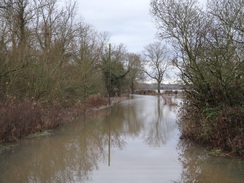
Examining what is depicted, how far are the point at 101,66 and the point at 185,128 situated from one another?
84.7 feet

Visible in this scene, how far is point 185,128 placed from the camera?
941cm

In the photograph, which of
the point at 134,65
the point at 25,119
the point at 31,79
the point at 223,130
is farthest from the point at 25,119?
the point at 134,65

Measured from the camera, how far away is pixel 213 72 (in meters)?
8.52

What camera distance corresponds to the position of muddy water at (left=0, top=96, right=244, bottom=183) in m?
5.71

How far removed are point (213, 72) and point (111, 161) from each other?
4.48 m

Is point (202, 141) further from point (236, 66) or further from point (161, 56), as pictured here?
point (161, 56)

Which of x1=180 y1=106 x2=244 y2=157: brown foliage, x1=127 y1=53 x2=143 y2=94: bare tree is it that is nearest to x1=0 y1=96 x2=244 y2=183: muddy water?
x1=180 y1=106 x2=244 y2=157: brown foliage

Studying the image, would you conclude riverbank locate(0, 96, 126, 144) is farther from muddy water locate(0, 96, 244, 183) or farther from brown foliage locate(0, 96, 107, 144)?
muddy water locate(0, 96, 244, 183)

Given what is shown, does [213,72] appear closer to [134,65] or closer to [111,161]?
[111,161]

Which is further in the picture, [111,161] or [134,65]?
[134,65]

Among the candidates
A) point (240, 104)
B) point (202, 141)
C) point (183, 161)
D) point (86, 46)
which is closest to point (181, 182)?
point (183, 161)

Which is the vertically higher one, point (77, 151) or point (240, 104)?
point (240, 104)

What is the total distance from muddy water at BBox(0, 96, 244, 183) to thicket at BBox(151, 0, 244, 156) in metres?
0.69

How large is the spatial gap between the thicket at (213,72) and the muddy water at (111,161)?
27.0 inches
